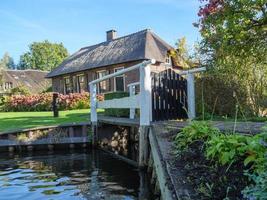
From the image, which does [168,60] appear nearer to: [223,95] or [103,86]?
[103,86]

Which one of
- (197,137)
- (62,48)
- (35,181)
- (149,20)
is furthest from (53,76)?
(62,48)

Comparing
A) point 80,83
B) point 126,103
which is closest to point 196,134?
point 126,103

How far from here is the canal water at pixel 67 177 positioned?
5953mm

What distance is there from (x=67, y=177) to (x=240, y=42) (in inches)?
280

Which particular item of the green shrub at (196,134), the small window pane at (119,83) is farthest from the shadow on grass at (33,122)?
the small window pane at (119,83)

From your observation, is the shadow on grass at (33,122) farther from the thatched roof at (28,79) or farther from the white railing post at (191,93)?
the thatched roof at (28,79)

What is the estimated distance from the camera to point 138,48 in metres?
30.1

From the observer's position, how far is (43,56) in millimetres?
86000

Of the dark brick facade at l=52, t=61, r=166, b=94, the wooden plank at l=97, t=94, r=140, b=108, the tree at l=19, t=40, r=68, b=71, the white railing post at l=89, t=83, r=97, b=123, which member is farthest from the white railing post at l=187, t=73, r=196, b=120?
the tree at l=19, t=40, r=68, b=71

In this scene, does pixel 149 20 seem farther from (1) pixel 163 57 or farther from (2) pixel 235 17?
(2) pixel 235 17

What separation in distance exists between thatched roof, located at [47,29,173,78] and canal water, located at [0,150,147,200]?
64.3 ft

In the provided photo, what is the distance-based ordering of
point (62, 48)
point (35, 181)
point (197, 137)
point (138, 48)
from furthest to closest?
point (62, 48), point (138, 48), point (35, 181), point (197, 137)

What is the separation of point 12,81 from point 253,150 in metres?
59.8

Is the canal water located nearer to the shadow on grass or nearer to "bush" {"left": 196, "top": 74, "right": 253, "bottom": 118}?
the shadow on grass
